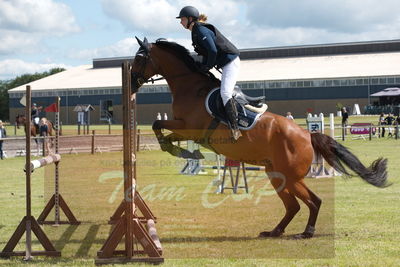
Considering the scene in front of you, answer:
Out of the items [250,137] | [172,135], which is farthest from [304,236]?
[172,135]

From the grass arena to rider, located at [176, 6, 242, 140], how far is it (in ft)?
5.18

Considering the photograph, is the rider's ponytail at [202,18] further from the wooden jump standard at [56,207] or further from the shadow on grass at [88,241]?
the shadow on grass at [88,241]

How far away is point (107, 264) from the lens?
6.33m

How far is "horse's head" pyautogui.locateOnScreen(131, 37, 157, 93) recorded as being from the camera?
8055 mm

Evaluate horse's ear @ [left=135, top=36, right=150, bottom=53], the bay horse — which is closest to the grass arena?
the bay horse

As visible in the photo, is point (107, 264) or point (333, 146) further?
point (333, 146)

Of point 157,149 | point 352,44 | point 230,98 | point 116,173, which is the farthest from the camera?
point 352,44

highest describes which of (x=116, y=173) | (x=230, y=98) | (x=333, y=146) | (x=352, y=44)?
(x=352, y=44)

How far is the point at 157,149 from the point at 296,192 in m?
23.3

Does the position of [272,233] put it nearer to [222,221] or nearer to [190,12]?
[222,221]

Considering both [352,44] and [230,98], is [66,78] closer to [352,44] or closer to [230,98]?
[352,44]

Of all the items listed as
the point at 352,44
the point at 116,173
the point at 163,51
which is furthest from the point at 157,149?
the point at 352,44

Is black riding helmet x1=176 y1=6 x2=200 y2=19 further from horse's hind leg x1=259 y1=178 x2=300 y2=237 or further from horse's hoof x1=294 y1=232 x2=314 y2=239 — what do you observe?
horse's hoof x1=294 y1=232 x2=314 y2=239

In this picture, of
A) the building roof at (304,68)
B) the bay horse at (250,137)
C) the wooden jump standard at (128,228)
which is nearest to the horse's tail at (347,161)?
the bay horse at (250,137)
